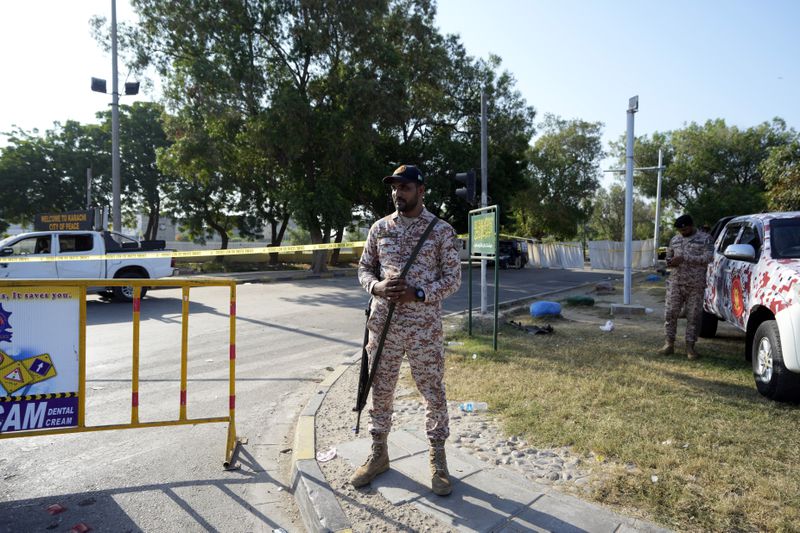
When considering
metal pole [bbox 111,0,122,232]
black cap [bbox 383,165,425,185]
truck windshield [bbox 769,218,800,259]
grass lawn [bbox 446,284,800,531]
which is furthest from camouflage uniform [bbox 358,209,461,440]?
metal pole [bbox 111,0,122,232]

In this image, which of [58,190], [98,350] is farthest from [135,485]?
[58,190]

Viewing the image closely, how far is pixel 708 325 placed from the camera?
7.68 m

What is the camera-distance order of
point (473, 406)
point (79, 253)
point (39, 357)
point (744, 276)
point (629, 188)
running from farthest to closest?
1. point (79, 253)
2. point (629, 188)
3. point (744, 276)
4. point (473, 406)
5. point (39, 357)

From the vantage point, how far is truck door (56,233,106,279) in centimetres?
1148

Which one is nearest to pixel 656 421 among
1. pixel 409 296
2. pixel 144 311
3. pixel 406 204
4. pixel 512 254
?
pixel 409 296

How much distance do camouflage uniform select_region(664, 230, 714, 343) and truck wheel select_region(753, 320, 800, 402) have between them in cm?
123

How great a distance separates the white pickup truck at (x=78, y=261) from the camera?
1121 cm

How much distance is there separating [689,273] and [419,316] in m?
4.79

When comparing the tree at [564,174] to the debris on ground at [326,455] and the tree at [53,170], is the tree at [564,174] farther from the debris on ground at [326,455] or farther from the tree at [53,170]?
the debris on ground at [326,455]

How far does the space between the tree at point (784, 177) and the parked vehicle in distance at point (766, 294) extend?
8395 millimetres

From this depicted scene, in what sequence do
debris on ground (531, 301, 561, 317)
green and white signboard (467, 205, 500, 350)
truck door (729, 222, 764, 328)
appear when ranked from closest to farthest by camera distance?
truck door (729, 222, 764, 328), green and white signboard (467, 205, 500, 350), debris on ground (531, 301, 561, 317)

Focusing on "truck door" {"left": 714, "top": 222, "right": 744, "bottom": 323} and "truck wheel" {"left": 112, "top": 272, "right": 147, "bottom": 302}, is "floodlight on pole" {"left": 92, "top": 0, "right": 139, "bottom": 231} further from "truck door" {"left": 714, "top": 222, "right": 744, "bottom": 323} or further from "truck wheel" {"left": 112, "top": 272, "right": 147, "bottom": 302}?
"truck door" {"left": 714, "top": 222, "right": 744, "bottom": 323}

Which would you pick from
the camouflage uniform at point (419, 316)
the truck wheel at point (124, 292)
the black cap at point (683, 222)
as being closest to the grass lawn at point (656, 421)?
the camouflage uniform at point (419, 316)

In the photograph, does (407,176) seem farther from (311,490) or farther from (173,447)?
(173,447)
